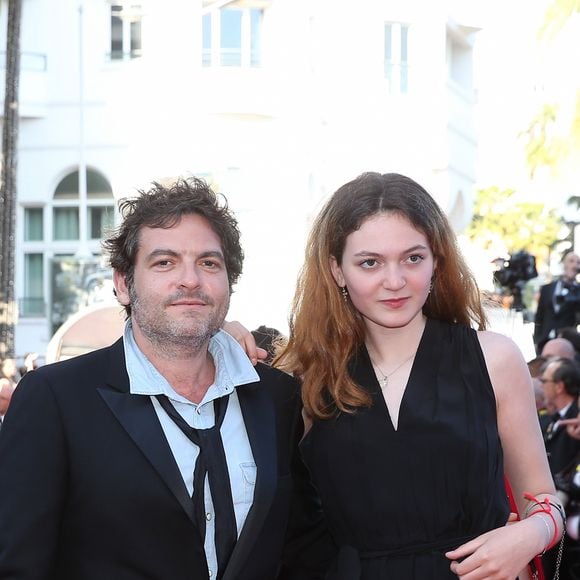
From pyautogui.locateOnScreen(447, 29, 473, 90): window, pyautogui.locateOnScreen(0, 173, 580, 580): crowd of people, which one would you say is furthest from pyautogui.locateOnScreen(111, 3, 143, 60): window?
pyautogui.locateOnScreen(0, 173, 580, 580): crowd of people

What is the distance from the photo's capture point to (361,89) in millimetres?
25281

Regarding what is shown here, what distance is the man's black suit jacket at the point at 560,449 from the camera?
22.1ft

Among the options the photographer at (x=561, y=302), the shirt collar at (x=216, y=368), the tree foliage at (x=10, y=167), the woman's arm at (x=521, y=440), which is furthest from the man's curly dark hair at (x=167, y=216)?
the tree foliage at (x=10, y=167)

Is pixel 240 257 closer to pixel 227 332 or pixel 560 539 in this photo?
pixel 227 332

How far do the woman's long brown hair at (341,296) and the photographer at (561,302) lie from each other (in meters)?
8.73

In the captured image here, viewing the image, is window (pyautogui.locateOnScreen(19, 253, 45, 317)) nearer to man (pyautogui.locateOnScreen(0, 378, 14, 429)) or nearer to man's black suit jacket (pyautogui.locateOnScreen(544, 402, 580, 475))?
man (pyautogui.locateOnScreen(0, 378, 14, 429))

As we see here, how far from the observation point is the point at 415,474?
12.3ft

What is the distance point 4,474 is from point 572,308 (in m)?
10.3

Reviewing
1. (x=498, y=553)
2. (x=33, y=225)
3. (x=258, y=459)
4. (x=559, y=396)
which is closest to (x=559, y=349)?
(x=559, y=396)

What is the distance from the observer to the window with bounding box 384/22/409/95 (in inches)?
1028

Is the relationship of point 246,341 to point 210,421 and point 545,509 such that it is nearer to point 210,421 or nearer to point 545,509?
point 210,421

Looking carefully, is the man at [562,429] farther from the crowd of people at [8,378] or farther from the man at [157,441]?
the crowd of people at [8,378]

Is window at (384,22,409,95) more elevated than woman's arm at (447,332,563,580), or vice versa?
window at (384,22,409,95)

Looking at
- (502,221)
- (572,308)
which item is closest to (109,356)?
(572,308)
